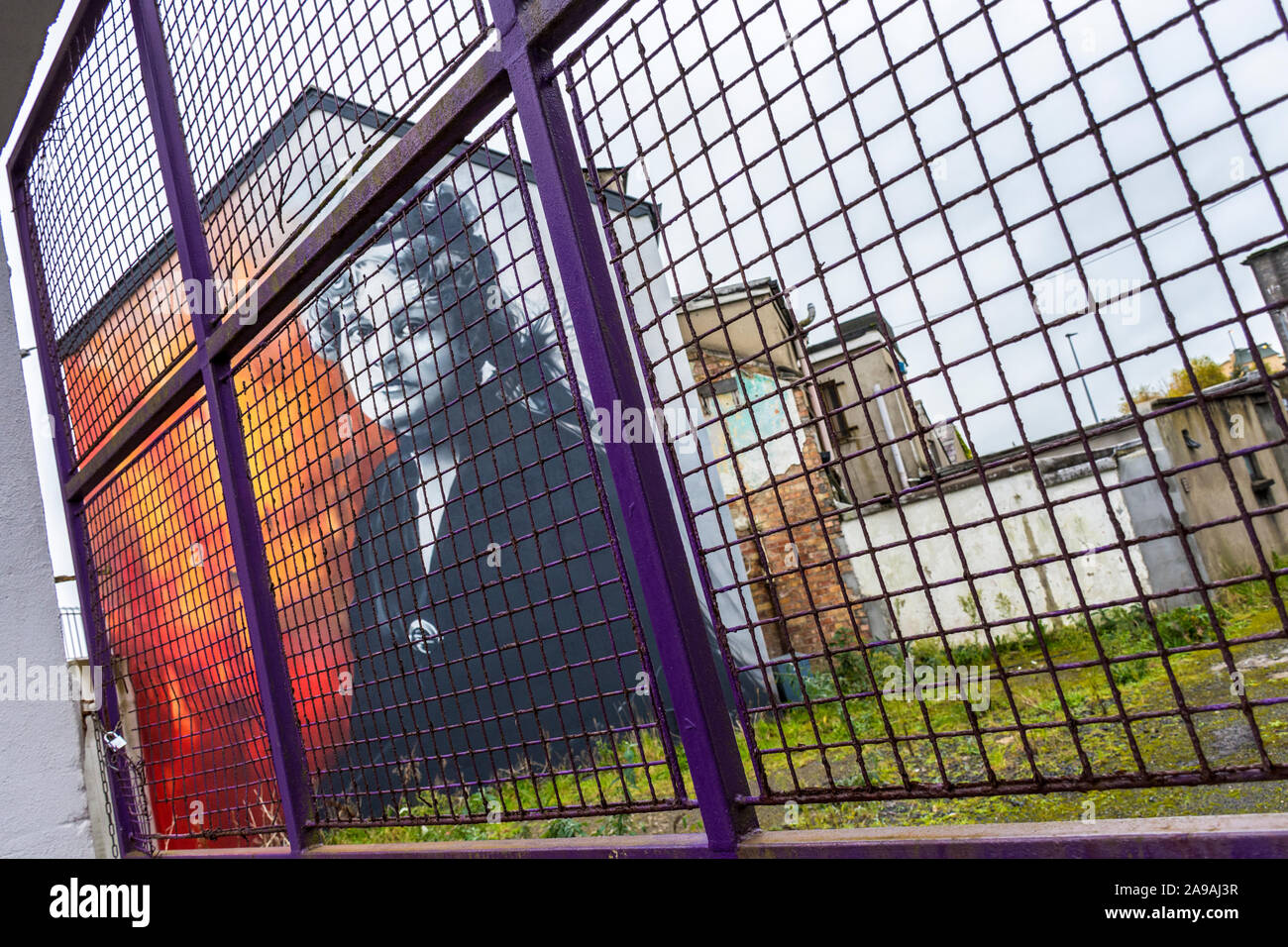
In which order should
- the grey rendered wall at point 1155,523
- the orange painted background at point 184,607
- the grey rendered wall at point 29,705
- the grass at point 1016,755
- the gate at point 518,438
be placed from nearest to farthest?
the gate at point 518,438 < the grey rendered wall at point 29,705 < the orange painted background at point 184,607 < the grass at point 1016,755 < the grey rendered wall at point 1155,523

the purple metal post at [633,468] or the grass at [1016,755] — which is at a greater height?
the purple metal post at [633,468]

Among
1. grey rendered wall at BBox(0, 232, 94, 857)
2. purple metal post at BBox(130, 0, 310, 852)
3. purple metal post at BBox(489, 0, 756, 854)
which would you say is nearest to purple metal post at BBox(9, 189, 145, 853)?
grey rendered wall at BBox(0, 232, 94, 857)

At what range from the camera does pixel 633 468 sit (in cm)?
155

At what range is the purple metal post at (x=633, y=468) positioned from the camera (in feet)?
4.86

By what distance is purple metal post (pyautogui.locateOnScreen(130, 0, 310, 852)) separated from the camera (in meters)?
2.61

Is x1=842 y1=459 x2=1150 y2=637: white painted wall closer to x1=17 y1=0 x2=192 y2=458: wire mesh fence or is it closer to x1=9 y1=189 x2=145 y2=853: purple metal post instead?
x1=9 y1=189 x2=145 y2=853: purple metal post

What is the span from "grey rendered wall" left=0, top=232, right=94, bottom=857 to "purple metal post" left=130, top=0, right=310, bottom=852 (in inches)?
24.6

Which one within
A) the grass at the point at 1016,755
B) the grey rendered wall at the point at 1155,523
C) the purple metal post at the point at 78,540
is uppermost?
the purple metal post at the point at 78,540

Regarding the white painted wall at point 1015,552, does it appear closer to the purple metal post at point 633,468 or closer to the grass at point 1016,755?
the grass at point 1016,755

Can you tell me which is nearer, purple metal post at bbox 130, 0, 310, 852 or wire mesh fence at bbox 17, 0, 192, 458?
purple metal post at bbox 130, 0, 310, 852

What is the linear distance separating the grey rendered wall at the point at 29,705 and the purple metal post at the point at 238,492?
24.6 inches

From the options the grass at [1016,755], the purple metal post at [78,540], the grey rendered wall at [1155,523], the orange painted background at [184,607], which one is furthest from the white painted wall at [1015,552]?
the purple metal post at [78,540]
